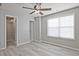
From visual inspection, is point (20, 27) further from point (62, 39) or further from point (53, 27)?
point (62, 39)

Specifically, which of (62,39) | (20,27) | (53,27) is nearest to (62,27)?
(62,39)

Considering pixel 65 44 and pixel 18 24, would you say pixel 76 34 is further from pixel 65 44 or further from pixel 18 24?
pixel 18 24

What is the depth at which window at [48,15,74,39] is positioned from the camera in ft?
16.9

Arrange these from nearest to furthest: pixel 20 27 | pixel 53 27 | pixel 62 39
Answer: pixel 62 39 < pixel 20 27 < pixel 53 27

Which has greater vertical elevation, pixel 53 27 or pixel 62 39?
pixel 53 27

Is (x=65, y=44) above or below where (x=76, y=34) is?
below

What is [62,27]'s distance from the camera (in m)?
5.80

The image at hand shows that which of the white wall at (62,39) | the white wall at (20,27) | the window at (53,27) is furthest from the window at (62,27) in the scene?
the white wall at (20,27)

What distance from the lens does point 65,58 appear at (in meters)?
0.80

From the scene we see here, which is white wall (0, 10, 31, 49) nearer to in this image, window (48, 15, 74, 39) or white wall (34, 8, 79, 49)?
white wall (34, 8, 79, 49)

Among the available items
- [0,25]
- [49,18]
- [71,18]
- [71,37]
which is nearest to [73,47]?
Result: [71,37]

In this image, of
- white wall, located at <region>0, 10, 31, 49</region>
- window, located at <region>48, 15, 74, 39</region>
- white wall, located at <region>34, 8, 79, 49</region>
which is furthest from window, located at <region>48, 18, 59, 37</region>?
white wall, located at <region>0, 10, 31, 49</region>

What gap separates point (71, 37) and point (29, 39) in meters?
3.81

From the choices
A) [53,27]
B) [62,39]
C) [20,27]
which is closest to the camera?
[62,39]
